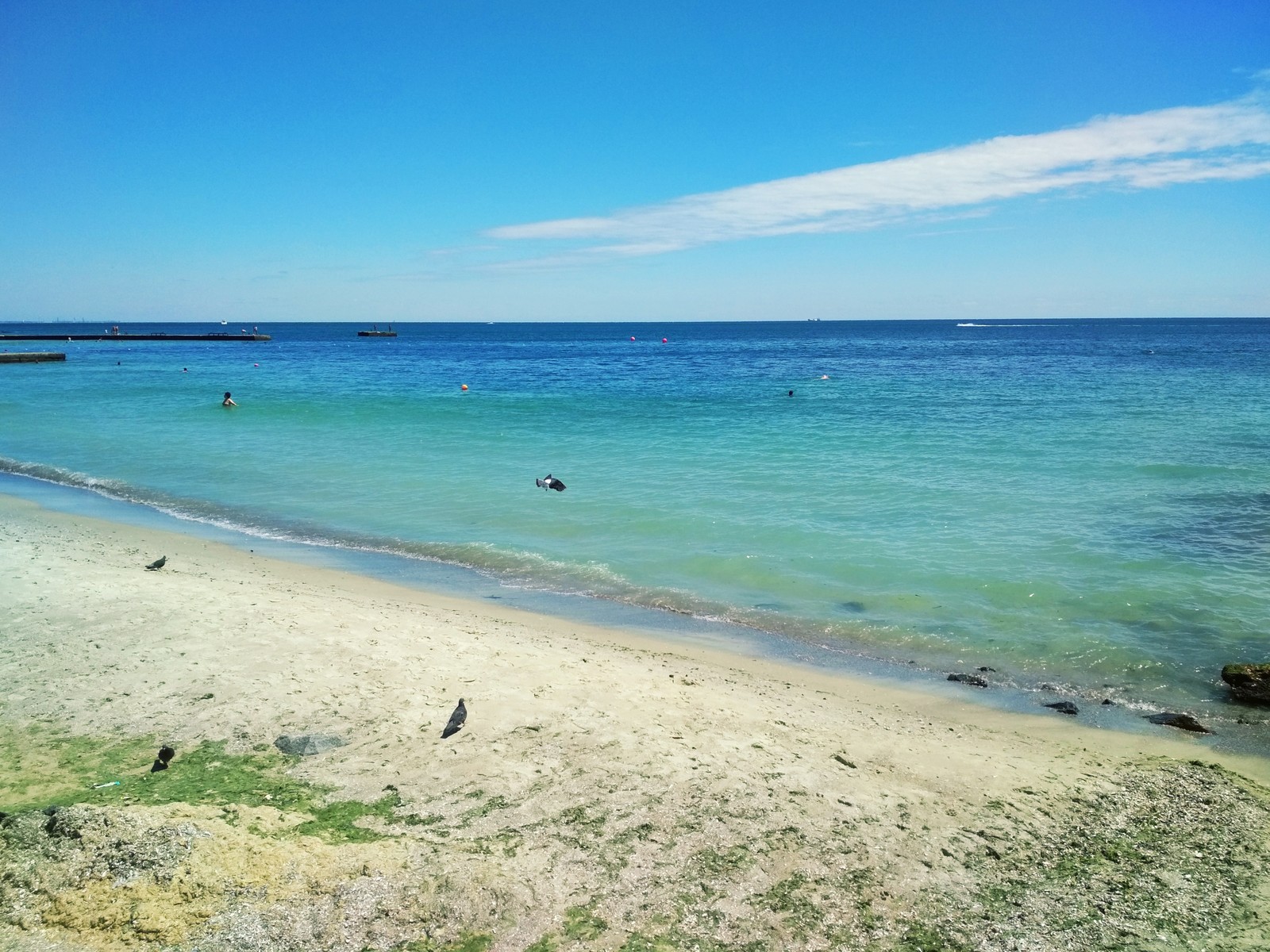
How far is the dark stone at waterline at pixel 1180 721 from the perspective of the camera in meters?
7.81

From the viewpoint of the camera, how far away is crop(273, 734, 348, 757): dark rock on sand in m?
6.18

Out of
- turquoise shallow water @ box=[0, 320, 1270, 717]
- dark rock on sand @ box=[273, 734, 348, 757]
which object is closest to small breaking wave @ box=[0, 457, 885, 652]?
turquoise shallow water @ box=[0, 320, 1270, 717]

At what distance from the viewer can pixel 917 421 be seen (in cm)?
3020

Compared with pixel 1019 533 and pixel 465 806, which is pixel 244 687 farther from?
pixel 1019 533

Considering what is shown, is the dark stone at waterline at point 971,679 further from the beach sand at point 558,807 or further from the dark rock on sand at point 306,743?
the dark rock on sand at point 306,743

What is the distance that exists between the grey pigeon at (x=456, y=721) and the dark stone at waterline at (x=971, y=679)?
5688mm

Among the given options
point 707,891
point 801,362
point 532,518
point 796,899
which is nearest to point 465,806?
point 707,891

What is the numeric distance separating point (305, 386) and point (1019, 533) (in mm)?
43901

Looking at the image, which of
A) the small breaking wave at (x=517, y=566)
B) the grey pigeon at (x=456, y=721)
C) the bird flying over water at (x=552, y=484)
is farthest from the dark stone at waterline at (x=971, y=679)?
the bird flying over water at (x=552, y=484)

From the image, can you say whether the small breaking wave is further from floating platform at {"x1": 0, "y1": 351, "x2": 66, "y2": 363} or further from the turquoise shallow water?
floating platform at {"x1": 0, "y1": 351, "x2": 66, "y2": 363}

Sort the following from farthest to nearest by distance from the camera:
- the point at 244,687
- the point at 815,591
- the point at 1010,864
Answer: the point at 815,591 → the point at 244,687 → the point at 1010,864

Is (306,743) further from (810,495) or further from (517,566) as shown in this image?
(810,495)

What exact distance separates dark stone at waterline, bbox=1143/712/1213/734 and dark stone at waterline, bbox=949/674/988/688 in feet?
5.14

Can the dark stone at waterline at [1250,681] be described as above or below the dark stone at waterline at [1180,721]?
above
